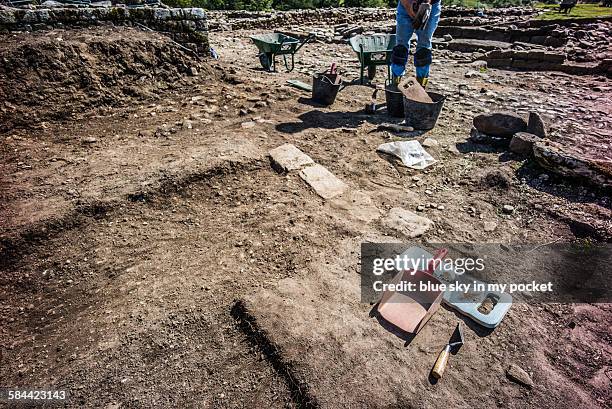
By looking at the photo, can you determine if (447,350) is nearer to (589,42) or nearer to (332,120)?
(332,120)

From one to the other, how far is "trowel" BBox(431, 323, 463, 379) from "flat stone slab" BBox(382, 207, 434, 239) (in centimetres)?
99

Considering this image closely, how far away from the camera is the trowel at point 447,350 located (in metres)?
2.07

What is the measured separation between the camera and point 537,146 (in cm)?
388

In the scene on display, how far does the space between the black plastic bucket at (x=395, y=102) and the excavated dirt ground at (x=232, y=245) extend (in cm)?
55

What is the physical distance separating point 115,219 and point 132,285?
829 millimetres

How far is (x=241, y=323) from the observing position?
2367mm

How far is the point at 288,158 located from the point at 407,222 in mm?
1547

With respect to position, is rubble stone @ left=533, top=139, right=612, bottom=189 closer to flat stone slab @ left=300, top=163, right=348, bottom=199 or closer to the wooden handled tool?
flat stone slab @ left=300, top=163, right=348, bottom=199

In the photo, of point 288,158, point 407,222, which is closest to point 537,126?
point 407,222

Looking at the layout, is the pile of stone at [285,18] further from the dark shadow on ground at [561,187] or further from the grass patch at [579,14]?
the dark shadow on ground at [561,187]

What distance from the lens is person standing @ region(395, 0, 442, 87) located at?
4794 mm

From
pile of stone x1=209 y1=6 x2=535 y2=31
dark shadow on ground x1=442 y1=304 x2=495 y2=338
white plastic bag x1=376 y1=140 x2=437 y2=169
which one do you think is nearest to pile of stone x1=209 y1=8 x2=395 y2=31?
pile of stone x1=209 y1=6 x2=535 y2=31

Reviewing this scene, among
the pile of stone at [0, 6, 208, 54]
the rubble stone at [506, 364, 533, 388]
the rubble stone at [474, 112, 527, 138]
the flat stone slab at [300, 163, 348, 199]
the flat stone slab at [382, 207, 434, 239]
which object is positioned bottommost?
the rubble stone at [506, 364, 533, 388]

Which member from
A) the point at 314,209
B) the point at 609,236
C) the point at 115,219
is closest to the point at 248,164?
the point at 314,209
